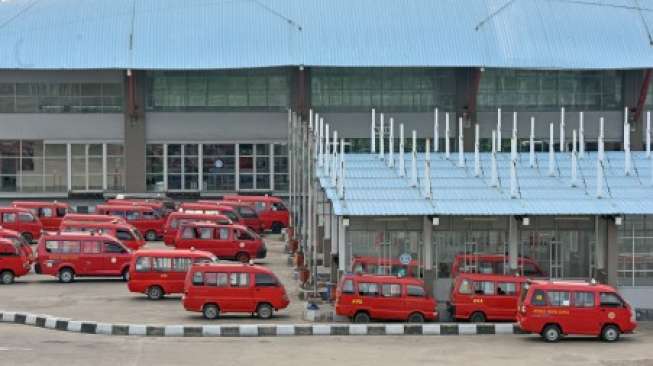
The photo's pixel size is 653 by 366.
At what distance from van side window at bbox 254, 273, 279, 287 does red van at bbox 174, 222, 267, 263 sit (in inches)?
498

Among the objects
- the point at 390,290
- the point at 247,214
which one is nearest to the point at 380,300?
the point at 390,290

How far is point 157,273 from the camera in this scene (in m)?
47.6

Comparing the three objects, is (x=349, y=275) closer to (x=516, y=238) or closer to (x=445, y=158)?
(x=516, y=238)

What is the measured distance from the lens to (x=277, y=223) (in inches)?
2721

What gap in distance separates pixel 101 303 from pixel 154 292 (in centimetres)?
215

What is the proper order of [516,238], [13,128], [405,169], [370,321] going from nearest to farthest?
[370,321] → [516,238] → [405,169] → [13,128]

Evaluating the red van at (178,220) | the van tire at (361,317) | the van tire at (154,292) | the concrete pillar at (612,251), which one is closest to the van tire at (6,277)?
the van tire at (154,292)

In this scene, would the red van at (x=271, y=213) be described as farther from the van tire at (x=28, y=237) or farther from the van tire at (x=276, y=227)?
the van tire at (x=28, y=237)

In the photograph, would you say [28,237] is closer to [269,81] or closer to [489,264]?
[269,81]

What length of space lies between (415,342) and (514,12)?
4326 cm

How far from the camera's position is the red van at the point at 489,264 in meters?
46.7

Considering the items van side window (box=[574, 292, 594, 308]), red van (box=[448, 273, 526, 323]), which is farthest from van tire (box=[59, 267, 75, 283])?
van side window (box=[574, 292, 594, 308])

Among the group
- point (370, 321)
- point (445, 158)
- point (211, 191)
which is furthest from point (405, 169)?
point (211, 191)

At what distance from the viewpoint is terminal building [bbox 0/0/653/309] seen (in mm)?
77000
